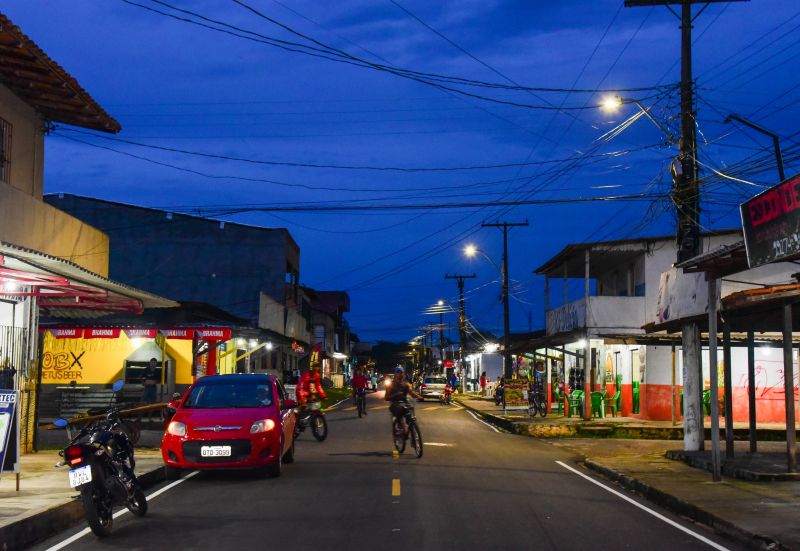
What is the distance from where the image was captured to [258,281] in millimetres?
55594

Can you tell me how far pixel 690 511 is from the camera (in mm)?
11758

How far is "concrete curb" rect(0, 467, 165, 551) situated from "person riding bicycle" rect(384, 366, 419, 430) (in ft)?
29.2

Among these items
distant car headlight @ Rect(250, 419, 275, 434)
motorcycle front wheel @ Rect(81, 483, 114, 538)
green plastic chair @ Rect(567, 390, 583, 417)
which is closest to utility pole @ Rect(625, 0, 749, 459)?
distant car headlight @ Rect(250, 419, 275, 434)

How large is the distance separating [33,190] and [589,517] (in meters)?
14.6

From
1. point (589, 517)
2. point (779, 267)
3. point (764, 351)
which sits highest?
point (779, 267)

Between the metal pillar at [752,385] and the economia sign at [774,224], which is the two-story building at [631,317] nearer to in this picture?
the metal pillar at [752,385]

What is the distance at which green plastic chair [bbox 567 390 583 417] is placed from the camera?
33.8m

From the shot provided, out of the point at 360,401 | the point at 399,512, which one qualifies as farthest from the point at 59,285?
the point at 360,401

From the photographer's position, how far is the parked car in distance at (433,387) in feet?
182

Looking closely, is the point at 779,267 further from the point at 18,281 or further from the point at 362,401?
the point at 18,281

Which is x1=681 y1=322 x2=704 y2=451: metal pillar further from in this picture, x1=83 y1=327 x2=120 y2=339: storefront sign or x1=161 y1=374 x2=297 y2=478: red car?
x1=83 y1=327 x2=120 y2=339: storefront sign

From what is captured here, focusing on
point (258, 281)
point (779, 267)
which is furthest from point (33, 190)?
point (258, 281)

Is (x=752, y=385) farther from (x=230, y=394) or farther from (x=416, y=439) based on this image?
(x=230, y=394)

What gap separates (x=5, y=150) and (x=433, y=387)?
3954 cm
